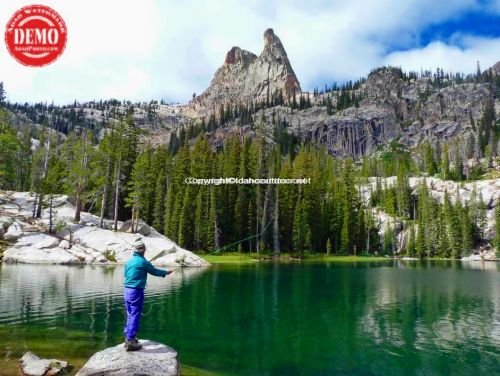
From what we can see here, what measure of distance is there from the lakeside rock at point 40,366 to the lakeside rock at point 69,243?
46.5 metres

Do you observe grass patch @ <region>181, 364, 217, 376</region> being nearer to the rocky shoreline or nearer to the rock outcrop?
the rocky shoreline

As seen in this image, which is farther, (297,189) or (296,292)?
(297,189)

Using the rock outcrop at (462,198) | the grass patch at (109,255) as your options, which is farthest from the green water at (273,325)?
the rock outcrop at (462,198)

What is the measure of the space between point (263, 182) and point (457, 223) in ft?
220

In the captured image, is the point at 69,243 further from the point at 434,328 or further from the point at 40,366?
the point at 434,328

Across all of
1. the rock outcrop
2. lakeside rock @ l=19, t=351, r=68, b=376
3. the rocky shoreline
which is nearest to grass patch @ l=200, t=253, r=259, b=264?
lakeside rock @ l=19, t=351, r=68, b=376

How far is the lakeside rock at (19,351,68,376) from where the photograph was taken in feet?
40.7

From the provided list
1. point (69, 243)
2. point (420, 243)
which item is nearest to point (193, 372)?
point (69, 243)

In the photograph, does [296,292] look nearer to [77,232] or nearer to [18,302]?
[18,302]

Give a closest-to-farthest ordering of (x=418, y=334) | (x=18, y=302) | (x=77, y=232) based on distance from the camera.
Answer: (x=418, y=334)
(x=18, y=302)
(x=77, y=232)

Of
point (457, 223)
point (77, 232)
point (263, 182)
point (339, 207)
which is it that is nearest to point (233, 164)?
point (263, 182)

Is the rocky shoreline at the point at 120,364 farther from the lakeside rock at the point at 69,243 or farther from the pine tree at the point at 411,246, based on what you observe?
the pine tree at the point at 411,246

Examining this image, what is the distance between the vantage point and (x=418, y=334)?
70.7 feet

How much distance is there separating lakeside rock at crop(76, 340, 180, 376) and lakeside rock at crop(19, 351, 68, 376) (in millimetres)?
1178
